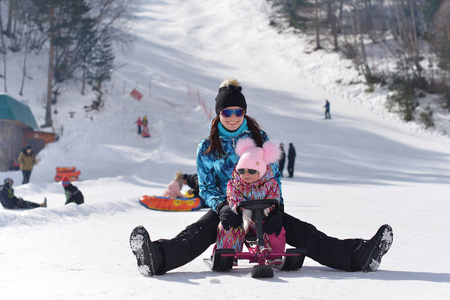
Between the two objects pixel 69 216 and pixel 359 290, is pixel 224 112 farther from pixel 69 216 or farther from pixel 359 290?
pixel 69 216

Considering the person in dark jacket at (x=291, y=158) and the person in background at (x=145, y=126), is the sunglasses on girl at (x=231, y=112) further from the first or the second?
the person in background at (x=145, y=126)

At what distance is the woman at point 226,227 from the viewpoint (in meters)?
3.47

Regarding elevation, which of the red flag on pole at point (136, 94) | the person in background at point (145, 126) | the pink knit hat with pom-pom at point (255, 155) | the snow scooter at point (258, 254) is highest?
the red flag on pole at point (136, 94)

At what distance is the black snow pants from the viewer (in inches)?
141

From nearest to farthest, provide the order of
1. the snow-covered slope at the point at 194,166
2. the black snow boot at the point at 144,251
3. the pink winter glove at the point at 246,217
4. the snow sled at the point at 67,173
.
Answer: the snow-covered slope at the point at 194,166 < the black snow boot at the point at 144,251 < the pink winter glove at the point at 246,217 < the snow sled at the point at 67,173

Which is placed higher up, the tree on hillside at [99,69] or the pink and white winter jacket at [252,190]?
the tree on hillside at [99,69]

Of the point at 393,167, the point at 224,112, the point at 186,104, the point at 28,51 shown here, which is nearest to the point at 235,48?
the point at 186,104

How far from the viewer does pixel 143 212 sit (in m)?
10.3

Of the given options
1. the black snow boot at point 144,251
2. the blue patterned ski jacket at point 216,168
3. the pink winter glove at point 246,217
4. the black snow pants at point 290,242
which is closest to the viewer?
the black snow boot at point 144,251

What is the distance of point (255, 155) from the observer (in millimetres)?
3611

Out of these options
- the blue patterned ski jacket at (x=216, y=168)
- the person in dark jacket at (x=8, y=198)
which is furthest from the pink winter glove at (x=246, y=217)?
the person in dark jacket at (x=8, y=198)

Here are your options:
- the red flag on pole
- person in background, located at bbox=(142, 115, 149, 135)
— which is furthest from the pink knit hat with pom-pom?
the red flag on pole

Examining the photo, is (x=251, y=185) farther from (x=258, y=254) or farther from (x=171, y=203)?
(x=171, y=203)

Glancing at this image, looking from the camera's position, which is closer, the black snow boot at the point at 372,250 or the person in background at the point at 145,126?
the black snow boot at the point at 372,250
